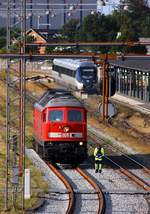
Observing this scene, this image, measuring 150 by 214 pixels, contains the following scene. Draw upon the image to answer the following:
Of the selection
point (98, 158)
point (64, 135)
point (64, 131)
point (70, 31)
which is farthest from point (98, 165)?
point (70, 31)

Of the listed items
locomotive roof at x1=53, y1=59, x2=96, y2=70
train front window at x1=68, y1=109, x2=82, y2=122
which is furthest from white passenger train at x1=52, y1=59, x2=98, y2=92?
train front window at x1=68, y1=109, x2=82, y2=122

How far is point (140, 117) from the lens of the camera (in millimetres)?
46625

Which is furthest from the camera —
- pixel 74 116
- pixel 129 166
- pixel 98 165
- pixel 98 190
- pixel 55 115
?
pixel 129 166

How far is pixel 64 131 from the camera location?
2758 cm

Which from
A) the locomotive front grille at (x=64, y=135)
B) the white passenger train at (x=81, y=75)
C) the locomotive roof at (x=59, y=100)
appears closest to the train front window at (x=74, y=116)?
the locomotive roof at (x=59, y=100)

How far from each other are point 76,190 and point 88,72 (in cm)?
4203

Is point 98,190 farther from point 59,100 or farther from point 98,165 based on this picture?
point 59,100

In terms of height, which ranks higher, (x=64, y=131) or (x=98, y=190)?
(x=64, y=131)

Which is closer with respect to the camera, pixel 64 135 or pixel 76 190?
pixel 76 190

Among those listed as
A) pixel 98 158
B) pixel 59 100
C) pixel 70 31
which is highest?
pixel 59 100

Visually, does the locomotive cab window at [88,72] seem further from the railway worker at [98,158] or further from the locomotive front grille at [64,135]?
the railway worker at [98,158]

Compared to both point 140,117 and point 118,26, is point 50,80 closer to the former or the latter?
point 118,26

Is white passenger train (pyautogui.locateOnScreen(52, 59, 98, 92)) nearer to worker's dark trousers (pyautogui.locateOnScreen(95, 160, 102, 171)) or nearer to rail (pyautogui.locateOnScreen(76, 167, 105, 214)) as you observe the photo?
rail (pyautogui.locateOnScreen(76, 167, 105, 214))

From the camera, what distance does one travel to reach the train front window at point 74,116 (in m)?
27.8
